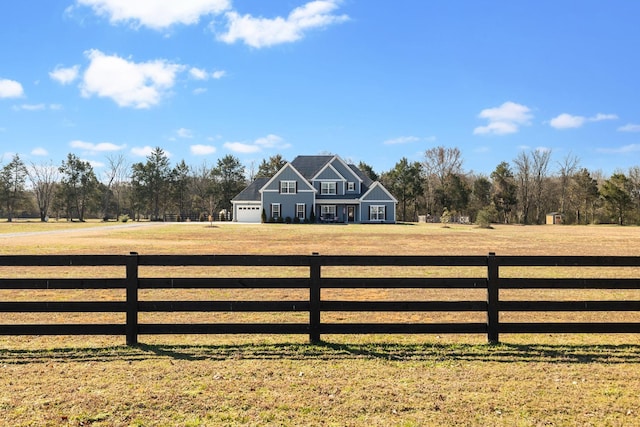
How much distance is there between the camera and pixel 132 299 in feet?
21.4

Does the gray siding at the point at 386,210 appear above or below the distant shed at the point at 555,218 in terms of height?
above

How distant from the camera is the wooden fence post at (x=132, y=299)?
6.46m

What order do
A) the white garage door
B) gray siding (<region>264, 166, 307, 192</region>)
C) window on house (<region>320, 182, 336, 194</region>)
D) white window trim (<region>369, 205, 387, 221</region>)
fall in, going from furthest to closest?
1. the white garage door
2. window on house (<region>320, 182, 336, 194</region>)
3. white window trim (<region>369, 205, 387, 221</region>)
4. gray siding (<region>264, 166, 307, 192</region>)

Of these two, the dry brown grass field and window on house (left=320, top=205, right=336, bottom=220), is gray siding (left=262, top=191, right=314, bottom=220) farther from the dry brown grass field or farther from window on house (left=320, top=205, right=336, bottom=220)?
the dry brown grass field

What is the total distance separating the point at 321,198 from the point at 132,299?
5851cm

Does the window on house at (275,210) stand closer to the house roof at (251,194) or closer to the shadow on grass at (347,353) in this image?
the house roof at (251,194)

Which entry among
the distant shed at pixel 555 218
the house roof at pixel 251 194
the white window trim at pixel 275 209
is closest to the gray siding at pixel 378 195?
the white window trim at pixel 275 209

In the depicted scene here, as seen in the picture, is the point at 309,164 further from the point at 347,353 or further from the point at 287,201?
the point at 347,353

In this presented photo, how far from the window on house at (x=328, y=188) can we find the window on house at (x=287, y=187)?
464 centimetres

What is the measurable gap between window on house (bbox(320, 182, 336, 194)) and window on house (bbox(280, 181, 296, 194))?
4644mm

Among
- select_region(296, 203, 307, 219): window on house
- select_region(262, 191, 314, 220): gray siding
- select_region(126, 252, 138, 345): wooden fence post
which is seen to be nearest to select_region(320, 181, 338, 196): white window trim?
select_region(262, 191, 314, 220): gray siding

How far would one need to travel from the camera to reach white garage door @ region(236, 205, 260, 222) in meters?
67.3

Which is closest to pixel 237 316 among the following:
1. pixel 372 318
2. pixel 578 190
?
pixel 372 318

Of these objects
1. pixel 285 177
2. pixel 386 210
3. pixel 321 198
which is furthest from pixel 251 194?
pixel 386 210
